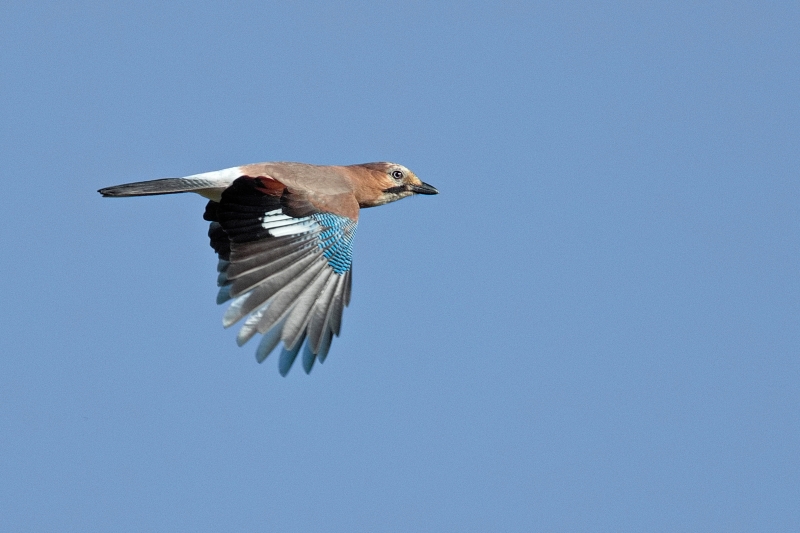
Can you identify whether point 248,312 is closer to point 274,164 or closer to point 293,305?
point 293,305

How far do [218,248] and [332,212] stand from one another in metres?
1.27

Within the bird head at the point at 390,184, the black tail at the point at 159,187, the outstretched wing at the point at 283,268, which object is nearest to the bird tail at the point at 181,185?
the black tail at the point at 159,187

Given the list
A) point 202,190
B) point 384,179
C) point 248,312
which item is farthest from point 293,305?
point 384,179

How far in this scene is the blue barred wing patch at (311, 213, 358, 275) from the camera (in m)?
10.1

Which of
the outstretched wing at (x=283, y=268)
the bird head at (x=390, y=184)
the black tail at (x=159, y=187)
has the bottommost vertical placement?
the outstretched wing at (x=283, y=268)

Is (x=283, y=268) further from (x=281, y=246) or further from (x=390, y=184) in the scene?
(x=390, y=184)

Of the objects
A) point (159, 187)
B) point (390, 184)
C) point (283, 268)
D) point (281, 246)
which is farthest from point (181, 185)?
point (390, 184)

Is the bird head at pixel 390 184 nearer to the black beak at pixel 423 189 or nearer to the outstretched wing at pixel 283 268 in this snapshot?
the black beak at pixel 423 189

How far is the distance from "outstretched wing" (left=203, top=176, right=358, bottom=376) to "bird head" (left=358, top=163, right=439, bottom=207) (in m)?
2.13

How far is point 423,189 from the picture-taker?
1348 cm

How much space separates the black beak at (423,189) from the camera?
44.0 ft

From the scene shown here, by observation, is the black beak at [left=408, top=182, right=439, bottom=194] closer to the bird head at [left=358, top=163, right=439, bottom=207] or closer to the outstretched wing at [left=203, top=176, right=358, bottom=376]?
the bird head at [left=358, top=163, right=439, bottom=207]

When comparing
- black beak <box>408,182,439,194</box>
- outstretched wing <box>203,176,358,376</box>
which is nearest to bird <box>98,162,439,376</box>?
outstretched wing <box>203,176,358,376</box>

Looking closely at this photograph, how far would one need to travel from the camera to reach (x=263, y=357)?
363 inches
